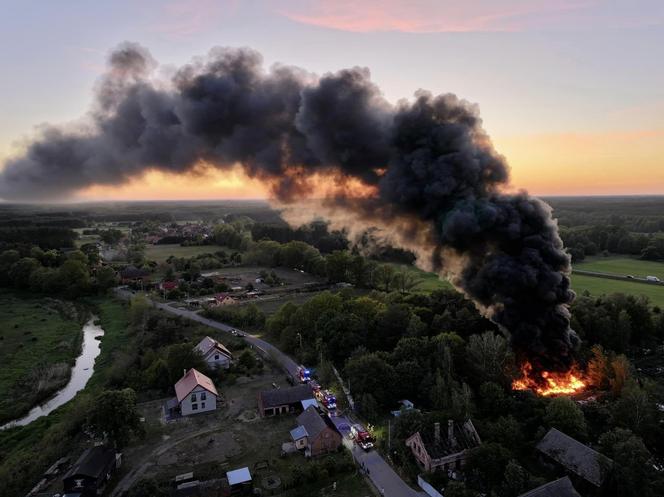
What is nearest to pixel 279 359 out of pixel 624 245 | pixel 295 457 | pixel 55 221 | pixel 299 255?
pixel 295 457

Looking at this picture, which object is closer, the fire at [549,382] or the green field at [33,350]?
the fire at [549,382]

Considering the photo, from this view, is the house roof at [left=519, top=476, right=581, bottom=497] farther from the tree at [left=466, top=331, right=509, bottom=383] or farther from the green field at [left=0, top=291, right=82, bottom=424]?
the green field at [left=0, top=291, right=82, bottom=424]

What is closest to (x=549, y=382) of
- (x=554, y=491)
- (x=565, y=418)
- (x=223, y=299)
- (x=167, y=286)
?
(x=565, y=418)

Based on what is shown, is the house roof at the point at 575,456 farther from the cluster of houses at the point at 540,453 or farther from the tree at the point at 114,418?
the tree at the point at 114,418

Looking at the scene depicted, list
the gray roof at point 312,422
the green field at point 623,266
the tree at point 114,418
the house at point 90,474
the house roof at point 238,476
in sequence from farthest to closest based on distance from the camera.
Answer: the green field at point 623,266 → the gray roof at point 312,422 → the tree at point 114,418 → the house roof at point 238,476 → the house at point 90,474

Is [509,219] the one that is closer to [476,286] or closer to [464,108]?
[476,286]

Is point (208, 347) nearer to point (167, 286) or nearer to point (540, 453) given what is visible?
point (540, 453)

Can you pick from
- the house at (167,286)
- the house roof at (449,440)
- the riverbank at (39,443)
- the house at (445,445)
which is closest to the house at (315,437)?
the house at (445,445)
